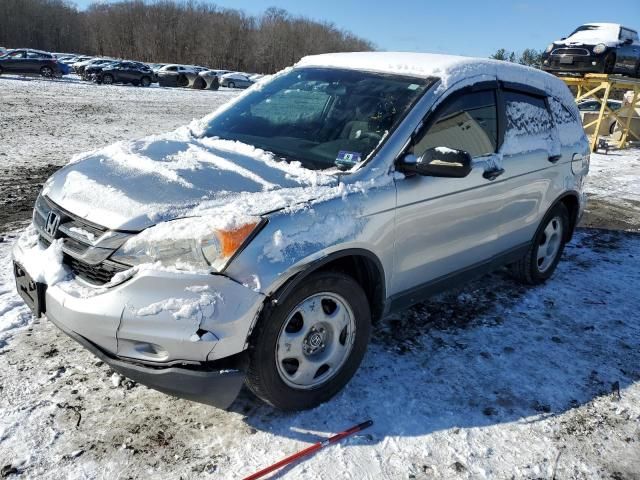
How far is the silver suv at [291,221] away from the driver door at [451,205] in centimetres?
Result: 1

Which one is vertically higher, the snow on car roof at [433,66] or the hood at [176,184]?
the snow on car roof at [433,66]

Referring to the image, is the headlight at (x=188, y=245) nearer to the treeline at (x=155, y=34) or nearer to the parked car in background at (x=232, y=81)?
the parked car in background at (x=232, y=81)

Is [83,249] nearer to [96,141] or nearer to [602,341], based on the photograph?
[602,341]

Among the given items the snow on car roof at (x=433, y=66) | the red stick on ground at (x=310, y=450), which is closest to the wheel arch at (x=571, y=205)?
the snow on car roof at (x=433, y=66)

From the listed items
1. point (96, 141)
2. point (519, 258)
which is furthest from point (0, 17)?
point (519, 258)

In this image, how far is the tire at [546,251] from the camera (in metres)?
4.76

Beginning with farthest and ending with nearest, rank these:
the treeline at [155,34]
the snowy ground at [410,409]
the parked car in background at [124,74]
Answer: the treeline at [155,34] → the parked car in background at [124,74] → the snowy ground at [410,409]

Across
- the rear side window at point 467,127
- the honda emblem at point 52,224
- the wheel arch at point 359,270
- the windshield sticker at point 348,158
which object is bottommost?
the wheel arch at point 359,270

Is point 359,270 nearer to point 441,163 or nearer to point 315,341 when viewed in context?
point 315,341

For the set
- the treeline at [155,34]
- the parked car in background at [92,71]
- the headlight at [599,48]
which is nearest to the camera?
the headlight at [599,48]

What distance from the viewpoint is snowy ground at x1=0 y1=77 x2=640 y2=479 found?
2605mm

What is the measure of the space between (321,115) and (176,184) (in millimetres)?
1279

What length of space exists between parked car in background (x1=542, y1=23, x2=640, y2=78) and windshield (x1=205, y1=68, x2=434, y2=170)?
530 inches

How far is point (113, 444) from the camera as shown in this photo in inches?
104
